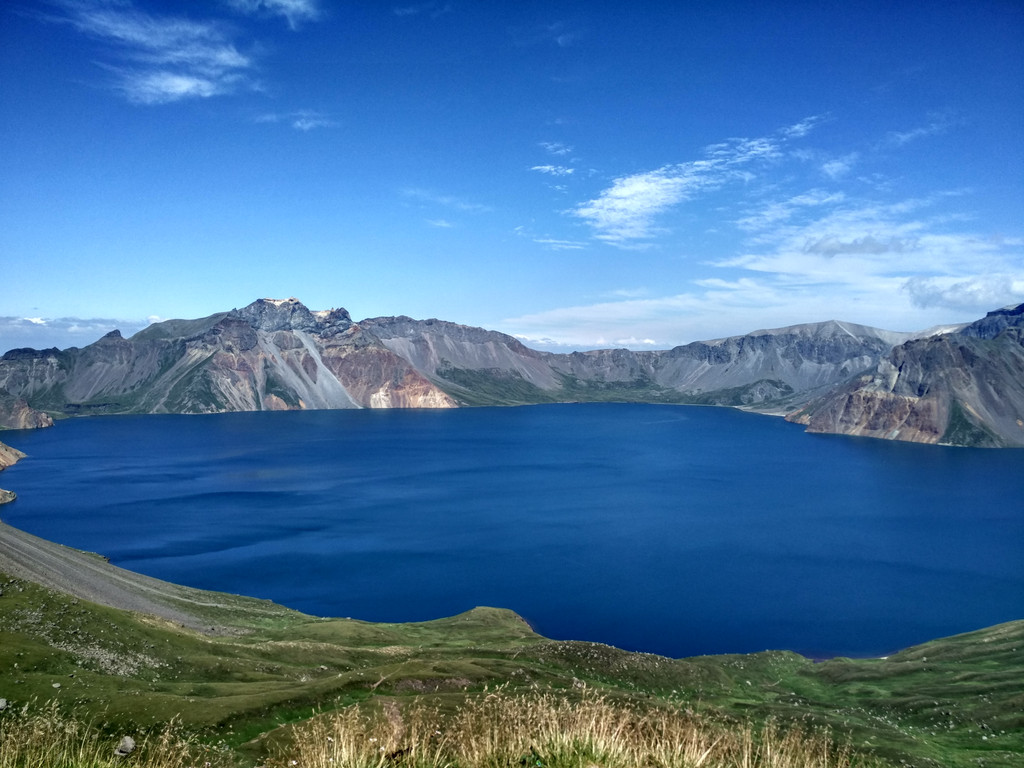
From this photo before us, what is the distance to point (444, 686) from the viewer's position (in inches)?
1398

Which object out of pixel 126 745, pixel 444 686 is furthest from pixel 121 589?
pixel 126 745

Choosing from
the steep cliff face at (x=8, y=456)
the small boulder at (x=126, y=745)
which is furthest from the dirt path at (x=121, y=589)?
the steep cliff face at (x=8, y=456)

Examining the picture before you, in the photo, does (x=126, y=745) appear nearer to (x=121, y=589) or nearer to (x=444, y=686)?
(x=444, y=686)

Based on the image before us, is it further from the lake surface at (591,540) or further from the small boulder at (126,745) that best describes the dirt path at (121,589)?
the small boulder at (126,745)

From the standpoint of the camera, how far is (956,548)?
98812mm

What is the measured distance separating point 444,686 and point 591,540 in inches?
2680

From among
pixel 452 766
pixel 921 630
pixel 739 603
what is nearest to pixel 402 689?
pixel 452 766

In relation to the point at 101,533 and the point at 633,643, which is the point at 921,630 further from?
the point at 101,533

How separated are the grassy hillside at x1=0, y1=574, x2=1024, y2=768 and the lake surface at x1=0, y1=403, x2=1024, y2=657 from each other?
11.9 m

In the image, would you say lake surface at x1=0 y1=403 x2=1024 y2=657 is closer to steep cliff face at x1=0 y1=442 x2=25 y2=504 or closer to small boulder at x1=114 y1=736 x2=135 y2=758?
steep cliff face at x1=0 y1=442 x2=25 y2=504

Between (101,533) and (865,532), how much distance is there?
117 metres

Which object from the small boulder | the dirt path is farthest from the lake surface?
the small boulder

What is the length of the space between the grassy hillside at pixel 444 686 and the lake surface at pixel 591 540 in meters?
11.9

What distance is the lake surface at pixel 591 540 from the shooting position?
236 ft
